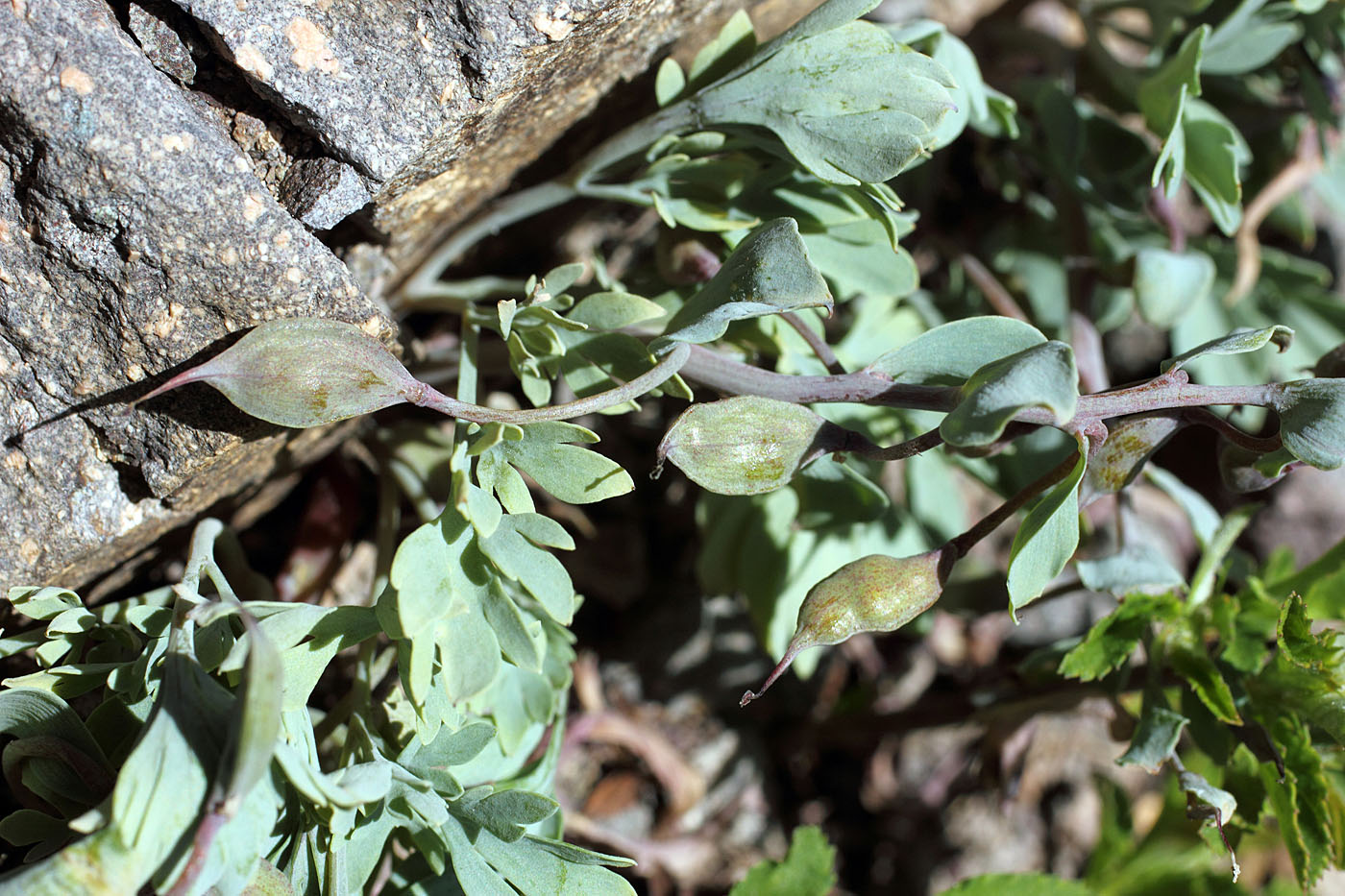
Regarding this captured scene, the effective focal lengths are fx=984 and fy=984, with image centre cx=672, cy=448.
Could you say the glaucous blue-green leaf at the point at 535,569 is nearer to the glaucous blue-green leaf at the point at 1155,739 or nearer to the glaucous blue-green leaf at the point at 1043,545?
the glaucous blue-green leaf at the point at 1043,545

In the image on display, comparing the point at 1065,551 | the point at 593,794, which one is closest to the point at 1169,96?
the point at 1065,551

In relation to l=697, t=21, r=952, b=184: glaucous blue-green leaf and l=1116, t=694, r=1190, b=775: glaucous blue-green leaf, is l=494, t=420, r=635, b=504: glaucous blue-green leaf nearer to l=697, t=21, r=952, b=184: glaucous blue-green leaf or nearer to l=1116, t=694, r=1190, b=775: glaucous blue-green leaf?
l=697, t=21, r=952, b=184: glaucous blue-green leaf

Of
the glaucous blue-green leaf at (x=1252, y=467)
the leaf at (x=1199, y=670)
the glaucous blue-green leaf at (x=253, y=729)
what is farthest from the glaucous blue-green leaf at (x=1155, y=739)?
the glaucous blue-green leaf at (x=253, y=729)

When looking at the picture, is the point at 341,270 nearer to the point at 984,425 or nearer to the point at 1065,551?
the point at 984,425

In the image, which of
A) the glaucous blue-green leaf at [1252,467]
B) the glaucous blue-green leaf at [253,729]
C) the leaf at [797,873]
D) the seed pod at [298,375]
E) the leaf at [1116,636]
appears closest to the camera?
the glaucous blue-green leaf at [253,729]

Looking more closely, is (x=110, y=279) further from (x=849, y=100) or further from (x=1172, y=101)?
(x=1172, y=101)

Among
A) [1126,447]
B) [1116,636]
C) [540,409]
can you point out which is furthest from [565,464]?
[1116,636]

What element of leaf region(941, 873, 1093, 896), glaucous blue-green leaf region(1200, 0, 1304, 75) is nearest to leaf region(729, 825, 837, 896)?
leaf region(941, 873, 1093, 896)
